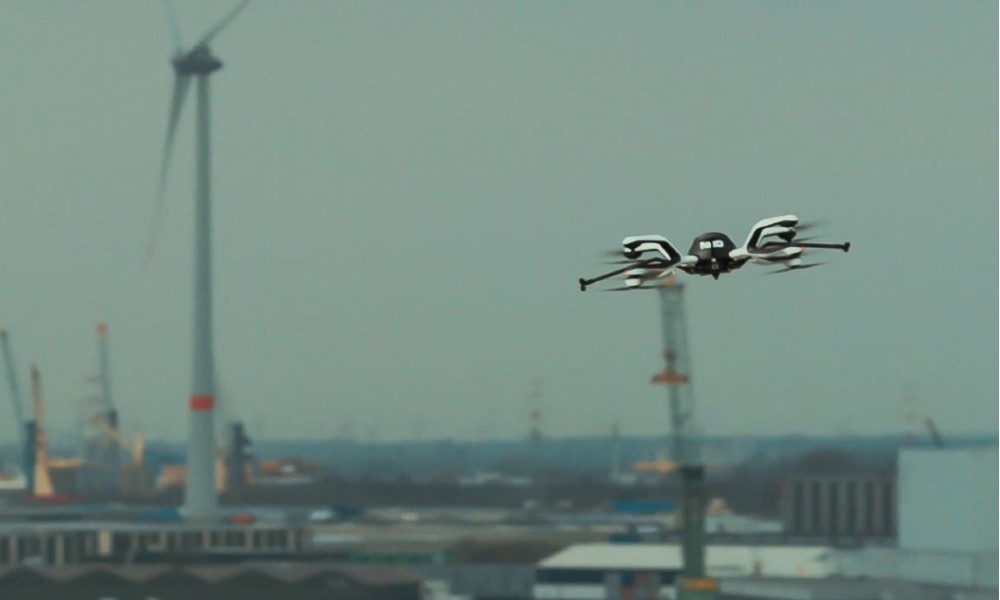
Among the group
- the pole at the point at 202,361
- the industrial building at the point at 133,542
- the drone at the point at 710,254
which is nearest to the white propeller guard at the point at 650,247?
the drone at the point at 710,254

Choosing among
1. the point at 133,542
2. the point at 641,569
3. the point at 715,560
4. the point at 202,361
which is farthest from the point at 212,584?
the point at 202,361

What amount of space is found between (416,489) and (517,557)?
1430 inches

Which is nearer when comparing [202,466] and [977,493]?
[977,493]

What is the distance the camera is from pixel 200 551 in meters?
142

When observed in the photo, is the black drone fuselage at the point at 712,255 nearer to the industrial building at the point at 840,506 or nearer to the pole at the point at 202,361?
the industrial building at the point at 840,506

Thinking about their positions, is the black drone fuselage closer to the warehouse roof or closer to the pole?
the warehouse roof

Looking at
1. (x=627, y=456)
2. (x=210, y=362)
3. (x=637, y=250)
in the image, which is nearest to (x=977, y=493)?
(x=627, y=456)

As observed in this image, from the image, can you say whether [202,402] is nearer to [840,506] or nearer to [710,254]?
[840,506]

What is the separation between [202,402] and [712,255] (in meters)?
181

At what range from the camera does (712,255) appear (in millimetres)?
12797

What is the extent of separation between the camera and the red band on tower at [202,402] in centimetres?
19112

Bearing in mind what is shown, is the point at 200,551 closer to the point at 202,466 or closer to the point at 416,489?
the point at 416,489

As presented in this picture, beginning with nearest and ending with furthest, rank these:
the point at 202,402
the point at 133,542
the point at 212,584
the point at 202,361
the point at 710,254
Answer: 1. the point at 710,254
2. the point at 212,584
3. the point at 133,542
4. the point at 202,361
5. the point at 202,402

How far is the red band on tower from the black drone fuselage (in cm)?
18040
